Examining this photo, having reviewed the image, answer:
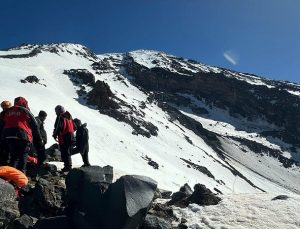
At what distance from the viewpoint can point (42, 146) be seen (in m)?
12.2

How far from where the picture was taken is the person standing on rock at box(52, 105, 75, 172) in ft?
45.1

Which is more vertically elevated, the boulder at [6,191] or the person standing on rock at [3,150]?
the person standing on rock at [3,150]

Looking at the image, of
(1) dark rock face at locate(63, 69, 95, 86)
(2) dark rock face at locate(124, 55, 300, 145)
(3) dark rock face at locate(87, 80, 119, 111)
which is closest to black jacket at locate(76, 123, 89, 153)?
(3) dark rock face at locate(87, 80, 119, 111)

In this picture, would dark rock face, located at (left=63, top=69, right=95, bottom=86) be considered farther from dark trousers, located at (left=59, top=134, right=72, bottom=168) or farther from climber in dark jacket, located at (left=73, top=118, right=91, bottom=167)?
dark trousers, located at (left=59, top=134, right=72, bottom=168)

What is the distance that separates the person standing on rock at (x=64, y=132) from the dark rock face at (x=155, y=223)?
492 centimetres

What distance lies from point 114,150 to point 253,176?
116ft

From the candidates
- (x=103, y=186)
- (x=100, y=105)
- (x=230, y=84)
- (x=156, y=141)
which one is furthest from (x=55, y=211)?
(x=230, y=84)

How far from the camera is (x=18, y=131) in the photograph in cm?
1109

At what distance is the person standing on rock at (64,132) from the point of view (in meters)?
13.7

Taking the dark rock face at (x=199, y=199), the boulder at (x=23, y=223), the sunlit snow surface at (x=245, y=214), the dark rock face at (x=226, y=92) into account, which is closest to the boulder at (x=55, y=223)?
the boulder at (x=23, y=223)

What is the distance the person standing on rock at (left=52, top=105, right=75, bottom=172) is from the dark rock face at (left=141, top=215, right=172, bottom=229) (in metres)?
4.92

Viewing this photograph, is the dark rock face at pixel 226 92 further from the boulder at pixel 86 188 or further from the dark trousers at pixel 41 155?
the boulder at pixel 86 188

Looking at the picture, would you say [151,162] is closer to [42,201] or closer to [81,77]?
[42,201]

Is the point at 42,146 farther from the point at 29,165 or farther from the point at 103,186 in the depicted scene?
the point at 103,186
